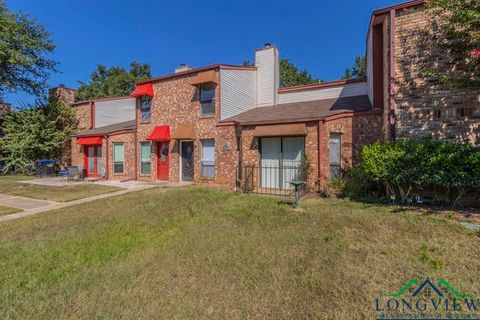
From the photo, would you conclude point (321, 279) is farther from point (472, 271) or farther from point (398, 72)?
point (398, 72)

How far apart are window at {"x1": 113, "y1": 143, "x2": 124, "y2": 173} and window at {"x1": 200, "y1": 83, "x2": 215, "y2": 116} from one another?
6856mm

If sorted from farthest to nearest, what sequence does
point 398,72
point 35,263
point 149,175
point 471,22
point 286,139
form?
point 149,175 → point 286,139 → point 398,72 → point 471,22 → point 35,263

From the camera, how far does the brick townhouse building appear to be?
8.65 meters

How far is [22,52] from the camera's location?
23.3 metres

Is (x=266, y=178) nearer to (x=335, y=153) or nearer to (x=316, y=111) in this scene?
(x=335, y=153)

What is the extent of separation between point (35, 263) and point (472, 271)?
23.8 ft

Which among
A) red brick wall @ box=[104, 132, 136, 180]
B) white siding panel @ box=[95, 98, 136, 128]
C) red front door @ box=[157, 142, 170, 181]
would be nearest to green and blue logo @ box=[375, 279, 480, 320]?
red front door @ box=[157, 142, 170, 181]

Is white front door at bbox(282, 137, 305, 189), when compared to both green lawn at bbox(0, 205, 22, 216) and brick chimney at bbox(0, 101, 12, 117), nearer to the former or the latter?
green lawn at bbox(0, 205, 22, 216)

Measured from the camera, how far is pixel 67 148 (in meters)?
21.9

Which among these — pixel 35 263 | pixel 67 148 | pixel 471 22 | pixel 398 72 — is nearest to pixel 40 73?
pixel 67 148

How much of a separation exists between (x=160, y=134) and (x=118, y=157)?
4370mm

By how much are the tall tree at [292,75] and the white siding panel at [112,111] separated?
73.3 feet

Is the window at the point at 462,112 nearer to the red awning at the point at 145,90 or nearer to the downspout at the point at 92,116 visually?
the red awning at the point at 145,90

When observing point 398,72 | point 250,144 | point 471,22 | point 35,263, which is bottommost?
point 35,263
